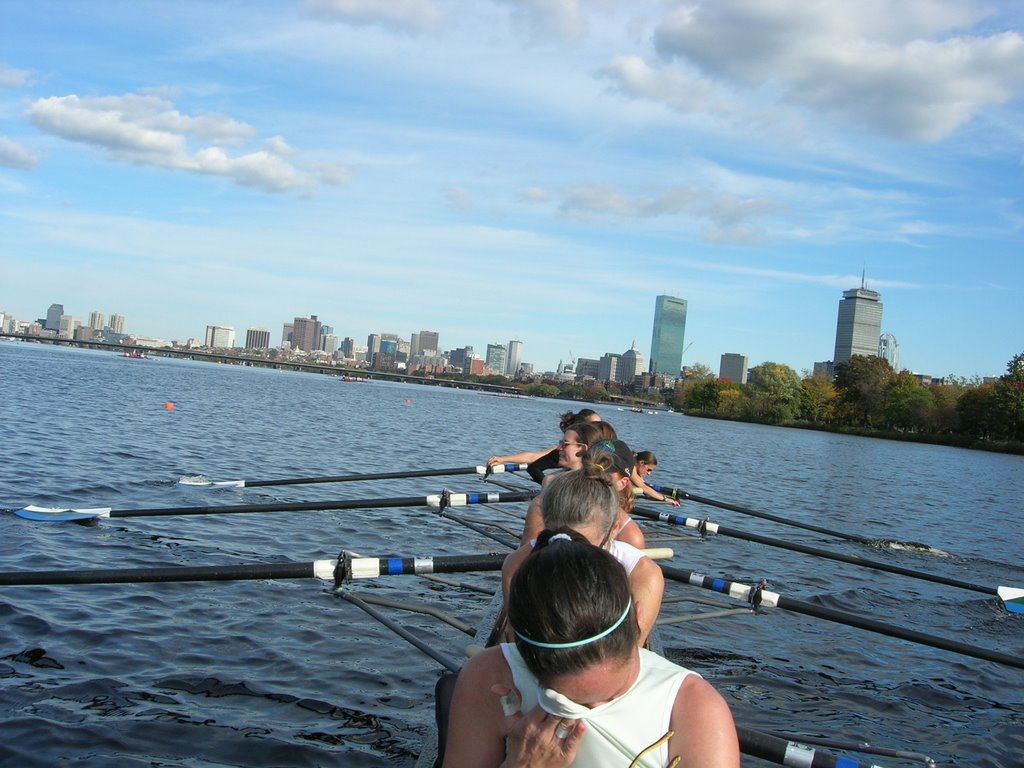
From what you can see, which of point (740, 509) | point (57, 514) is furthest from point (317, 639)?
point (740, 509)

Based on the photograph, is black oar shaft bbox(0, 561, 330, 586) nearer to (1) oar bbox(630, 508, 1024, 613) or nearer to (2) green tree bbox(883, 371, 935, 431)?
(1) oar bbox(630, 508, 1024, 613)

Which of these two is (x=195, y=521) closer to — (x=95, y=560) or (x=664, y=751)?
(x=95, y=560)

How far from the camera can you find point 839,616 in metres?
6.24

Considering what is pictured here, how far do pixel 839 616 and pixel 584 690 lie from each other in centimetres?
477

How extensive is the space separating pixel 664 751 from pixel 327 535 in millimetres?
10350

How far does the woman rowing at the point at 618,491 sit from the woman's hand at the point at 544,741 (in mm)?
2009

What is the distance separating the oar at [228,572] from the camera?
5.32 meters

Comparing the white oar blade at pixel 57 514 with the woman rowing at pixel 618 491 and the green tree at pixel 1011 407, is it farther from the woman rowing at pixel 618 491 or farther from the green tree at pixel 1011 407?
the green tree at pixel 1011 407

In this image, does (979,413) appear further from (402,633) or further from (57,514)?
(402,633)

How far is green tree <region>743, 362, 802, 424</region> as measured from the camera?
4252 inches

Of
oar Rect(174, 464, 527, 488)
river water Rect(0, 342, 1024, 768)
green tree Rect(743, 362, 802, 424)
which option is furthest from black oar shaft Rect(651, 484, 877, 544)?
green tree Rect(743, 362, 802, 424)

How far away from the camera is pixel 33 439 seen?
1988cm

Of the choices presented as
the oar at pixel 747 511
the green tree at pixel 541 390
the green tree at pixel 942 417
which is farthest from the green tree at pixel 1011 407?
the green tree at pixel 541 390

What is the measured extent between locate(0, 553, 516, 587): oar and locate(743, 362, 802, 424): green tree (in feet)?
352
